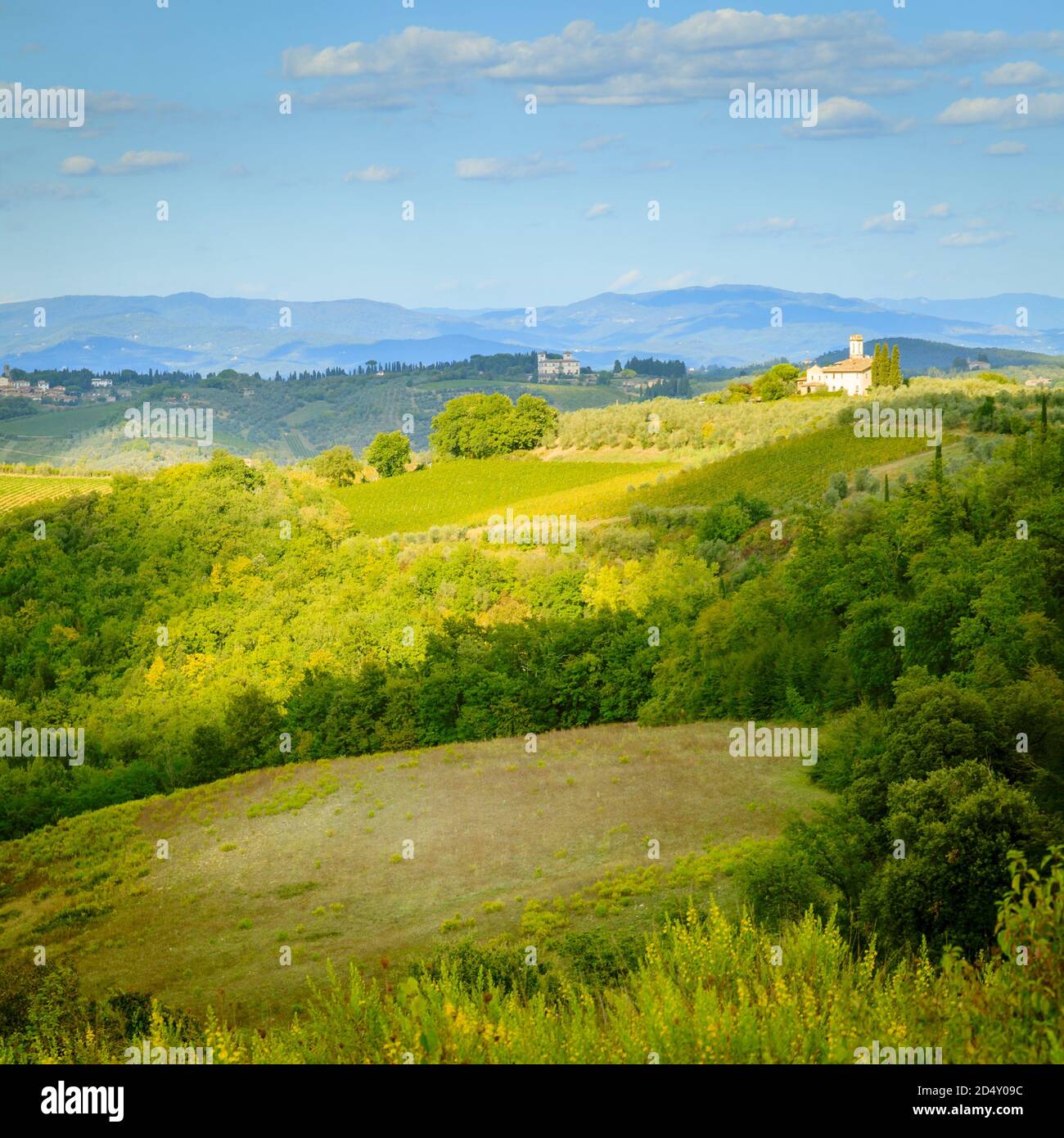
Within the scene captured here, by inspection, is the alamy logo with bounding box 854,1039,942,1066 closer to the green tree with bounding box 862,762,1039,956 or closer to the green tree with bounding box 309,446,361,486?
the green tree with bounding box 862,762,1039,956

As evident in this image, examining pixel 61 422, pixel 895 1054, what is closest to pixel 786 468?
pixel 895 1054

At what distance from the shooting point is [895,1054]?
6.79m

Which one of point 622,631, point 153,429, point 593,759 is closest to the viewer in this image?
point 593,759

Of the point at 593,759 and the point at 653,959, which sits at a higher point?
the point at 653,959

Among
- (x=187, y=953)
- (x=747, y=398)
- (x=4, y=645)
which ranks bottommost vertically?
(x=187, y=953)

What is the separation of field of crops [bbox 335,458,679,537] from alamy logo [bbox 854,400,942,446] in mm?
10889

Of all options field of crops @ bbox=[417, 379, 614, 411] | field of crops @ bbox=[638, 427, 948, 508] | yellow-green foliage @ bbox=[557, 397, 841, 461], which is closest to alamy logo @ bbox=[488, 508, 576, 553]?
field of crops @ bbox=[638, 427, 948, 508]

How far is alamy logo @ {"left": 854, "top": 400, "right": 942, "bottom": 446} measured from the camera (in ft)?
178

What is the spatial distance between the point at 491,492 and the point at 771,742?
135 feet

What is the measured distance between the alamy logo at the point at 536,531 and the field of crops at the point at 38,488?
71.3 ft

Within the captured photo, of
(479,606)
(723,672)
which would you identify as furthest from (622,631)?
(479,606)

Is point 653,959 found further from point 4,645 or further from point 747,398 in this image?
point 747,398

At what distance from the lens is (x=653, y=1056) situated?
6.85 m
